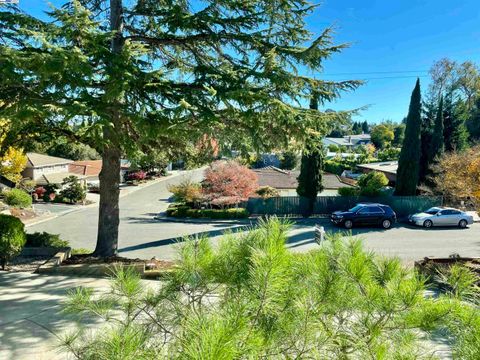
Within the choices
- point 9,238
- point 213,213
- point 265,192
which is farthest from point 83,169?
point 9,238

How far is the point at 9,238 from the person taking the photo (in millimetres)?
8227

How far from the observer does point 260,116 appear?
729cm

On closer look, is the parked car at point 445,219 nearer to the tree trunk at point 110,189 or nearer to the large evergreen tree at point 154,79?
the large evergreen tree at point 154,79

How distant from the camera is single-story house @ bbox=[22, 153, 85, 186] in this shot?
3228 cm

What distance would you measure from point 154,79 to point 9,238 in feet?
16.5

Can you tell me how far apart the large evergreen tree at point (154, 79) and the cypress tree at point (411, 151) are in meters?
19.3

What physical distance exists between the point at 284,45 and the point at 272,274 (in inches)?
313

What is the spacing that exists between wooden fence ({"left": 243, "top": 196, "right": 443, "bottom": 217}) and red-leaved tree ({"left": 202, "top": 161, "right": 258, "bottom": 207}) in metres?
0.99

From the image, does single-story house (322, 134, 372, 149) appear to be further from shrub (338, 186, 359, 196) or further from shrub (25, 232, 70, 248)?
shrub (25, 232, 70, 248)

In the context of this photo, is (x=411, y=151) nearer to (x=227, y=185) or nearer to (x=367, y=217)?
(x=367, y=217)

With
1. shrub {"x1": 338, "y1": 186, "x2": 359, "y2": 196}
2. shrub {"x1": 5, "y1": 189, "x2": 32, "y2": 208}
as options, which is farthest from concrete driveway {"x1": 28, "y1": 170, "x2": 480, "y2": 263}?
shrub {"x1": 338, "y1": 186, "x2": 359, "y2": 196}

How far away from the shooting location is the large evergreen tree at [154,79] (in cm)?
620

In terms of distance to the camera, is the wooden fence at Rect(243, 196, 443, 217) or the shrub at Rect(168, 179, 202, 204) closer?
the wooden fence at Rect(243, 196, 443, 217)

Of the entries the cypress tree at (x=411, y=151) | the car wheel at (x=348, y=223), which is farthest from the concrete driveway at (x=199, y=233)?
the cypress tree at (x=411, y=151)
